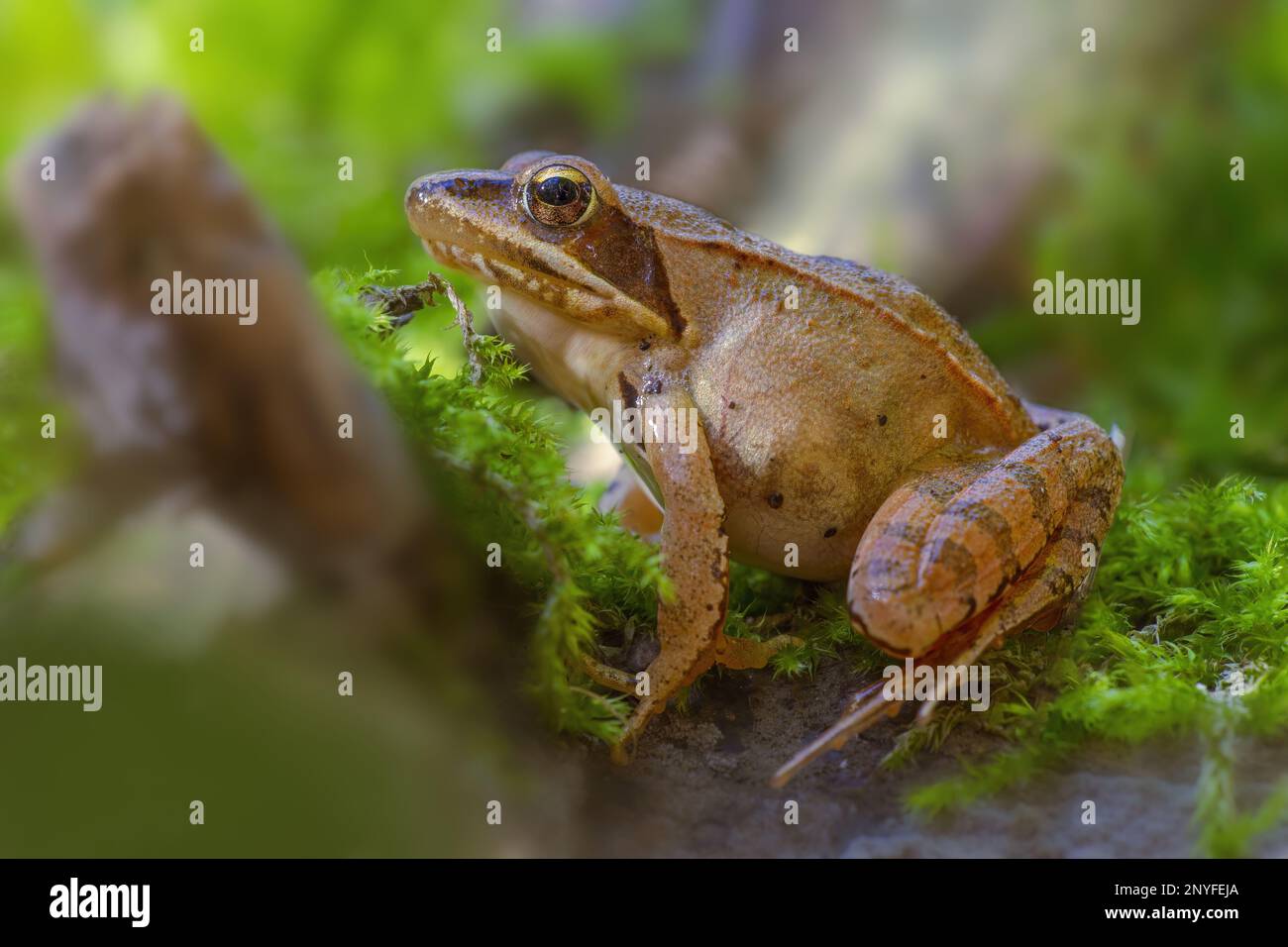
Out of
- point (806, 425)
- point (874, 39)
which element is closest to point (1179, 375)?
point (874, 39)

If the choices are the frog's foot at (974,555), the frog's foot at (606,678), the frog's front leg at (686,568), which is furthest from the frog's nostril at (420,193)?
the frog's foot at (974,555)

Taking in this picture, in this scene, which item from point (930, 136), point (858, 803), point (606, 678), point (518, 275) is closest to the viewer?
point (858, 803)

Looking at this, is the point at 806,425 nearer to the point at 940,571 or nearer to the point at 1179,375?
the point at 940,571

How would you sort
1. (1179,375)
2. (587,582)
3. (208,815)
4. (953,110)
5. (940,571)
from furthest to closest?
(953,110) → (1179,375) → (587,582) → (940,571) → (208,815)

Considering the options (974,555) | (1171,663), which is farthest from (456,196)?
(1171,663)

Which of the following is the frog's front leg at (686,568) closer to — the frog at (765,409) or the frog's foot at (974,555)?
the frog at (765,409)

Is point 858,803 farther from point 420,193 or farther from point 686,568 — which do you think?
point 420,193

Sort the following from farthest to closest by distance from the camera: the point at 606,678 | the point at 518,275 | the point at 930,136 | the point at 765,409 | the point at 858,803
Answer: the point at 930,136 < the point at 518,275 < the point at 765,409 < the point at 606,678 < the point at 858,803

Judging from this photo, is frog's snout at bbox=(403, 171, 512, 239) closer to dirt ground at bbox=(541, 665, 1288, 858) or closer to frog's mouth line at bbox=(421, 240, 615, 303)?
frog's mouth line at bbox=(421, 240, 615, 303)
